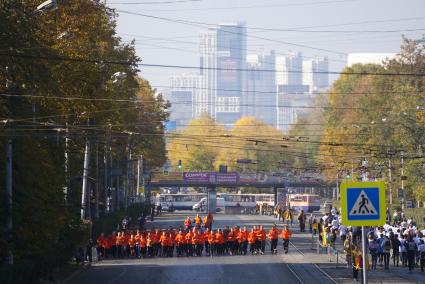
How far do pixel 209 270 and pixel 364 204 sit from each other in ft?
85.9

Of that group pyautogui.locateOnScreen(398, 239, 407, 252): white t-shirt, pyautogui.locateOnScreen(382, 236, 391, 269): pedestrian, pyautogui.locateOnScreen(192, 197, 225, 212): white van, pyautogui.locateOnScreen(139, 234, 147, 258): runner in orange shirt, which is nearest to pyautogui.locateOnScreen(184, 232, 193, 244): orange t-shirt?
pyautogui.locateOnScreen(139, 234, 147, 258): runner in orange shirt

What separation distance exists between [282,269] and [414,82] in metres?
68.7

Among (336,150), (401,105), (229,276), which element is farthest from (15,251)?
(336,150)

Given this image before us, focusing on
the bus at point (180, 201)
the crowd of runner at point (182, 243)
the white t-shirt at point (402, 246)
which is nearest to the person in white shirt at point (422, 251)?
the white t-shirt at point (402, 246)

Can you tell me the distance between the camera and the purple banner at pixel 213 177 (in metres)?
143

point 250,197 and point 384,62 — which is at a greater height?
point 384,62

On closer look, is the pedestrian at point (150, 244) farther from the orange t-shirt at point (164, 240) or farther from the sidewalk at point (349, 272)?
the sidewalk at point (349, 272)

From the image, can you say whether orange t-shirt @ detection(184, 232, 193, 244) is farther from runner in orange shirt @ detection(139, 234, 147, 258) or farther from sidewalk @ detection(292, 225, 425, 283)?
sidewalk @ detection(292, 225, 425, 283)

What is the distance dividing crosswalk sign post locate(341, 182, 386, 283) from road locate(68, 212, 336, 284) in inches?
770

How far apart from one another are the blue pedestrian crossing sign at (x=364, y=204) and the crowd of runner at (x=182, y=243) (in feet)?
118

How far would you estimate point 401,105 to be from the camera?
3401 inches

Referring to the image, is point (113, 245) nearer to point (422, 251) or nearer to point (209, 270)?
point (209, 270)

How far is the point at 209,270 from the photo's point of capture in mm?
45906

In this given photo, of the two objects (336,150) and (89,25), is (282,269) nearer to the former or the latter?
(89,25)
